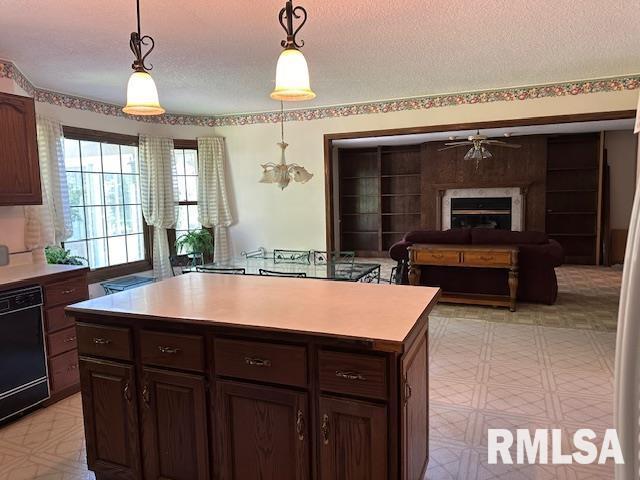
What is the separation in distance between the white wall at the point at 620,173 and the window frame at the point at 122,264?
796 cm

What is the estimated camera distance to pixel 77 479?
7.51ft

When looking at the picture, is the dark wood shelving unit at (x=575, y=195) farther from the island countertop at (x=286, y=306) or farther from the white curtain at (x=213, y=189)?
the island countertop at (x=286, y=306)

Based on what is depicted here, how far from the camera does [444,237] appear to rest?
5652 millimetres

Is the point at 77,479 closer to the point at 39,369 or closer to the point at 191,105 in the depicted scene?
the point at 39,369

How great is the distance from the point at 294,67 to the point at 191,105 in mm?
4167

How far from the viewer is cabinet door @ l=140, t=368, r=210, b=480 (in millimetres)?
1923

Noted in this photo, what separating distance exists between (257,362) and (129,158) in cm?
458

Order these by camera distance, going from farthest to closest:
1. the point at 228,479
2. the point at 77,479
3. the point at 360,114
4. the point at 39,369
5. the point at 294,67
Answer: the point at 360,114
the point at 39,369
the point at 77,479
the point at 228,479
the point at 294,67

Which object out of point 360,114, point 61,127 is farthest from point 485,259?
point 61,127

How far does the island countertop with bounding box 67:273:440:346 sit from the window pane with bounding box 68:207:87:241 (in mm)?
2892

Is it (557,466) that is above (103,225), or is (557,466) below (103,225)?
below

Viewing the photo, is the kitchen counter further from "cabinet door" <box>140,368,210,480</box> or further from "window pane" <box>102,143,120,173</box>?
"window pane" <box>102,143,120,173</box>

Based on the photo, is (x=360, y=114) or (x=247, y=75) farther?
(x=360, y=114)

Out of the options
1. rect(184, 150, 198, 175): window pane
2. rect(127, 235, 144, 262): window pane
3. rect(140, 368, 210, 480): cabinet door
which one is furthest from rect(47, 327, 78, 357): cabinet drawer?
rect(184, 150, 198, 175): window pane
